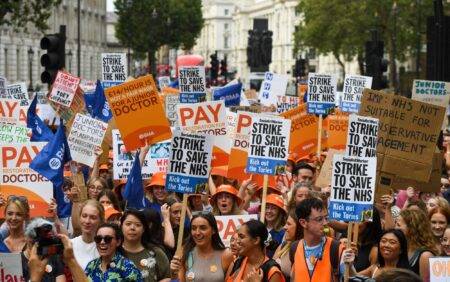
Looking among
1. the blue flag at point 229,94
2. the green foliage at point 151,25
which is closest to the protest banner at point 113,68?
the blue flag at point 229,94

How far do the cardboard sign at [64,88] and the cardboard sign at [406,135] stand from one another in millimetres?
6780

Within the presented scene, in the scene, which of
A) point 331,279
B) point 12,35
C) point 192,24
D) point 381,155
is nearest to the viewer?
point 331,279

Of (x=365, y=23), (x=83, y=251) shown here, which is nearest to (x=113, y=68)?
(x=83, y=251)

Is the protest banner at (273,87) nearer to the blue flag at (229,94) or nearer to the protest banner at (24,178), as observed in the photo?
the blue flag at (229,94)

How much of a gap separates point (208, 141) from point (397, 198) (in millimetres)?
3246

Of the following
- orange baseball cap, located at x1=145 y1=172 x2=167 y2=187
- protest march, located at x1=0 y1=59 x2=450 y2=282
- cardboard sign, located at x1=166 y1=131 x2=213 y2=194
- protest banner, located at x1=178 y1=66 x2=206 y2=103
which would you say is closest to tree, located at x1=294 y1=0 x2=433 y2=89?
protest banner, located at x1=178 y1=66 x2=206 y2=103

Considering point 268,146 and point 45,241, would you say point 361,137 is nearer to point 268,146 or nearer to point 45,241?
point 268,146

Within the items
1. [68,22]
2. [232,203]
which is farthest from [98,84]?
[68,22]

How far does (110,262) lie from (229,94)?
14211 millimetres

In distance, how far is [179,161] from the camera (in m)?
11.4

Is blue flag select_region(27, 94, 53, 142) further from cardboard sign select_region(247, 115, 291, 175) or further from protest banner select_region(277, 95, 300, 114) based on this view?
protest banner select_region(277, 95, 300, 114)

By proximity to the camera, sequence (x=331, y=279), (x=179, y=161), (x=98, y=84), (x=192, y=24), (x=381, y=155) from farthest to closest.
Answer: (x=192, y=24) < (x=98, y=84) < (x=381, y=155) < (x=179, y=161) < (x=331, y=279)

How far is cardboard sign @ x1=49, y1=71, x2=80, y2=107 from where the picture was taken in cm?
1925

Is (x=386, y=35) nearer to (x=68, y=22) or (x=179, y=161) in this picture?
(x=68, y=22)
